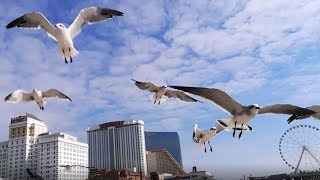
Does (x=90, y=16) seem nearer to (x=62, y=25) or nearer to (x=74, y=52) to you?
(x=62, y=25)

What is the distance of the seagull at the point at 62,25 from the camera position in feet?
68.1

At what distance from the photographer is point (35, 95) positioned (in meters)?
23.9

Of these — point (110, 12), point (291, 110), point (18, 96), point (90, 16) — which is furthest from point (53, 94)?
point (291, 110)

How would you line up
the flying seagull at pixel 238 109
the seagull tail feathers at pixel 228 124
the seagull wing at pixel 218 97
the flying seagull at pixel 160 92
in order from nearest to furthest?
the seagull wing at pixel 218 97
the flying seagull at pixel 238 109
the seagull tail feathers at pixel 228 124
the flying seagull at pixel 160 92

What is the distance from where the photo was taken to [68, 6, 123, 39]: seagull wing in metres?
20.8

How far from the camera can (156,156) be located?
200 metres

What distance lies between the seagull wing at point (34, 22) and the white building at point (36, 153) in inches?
5156

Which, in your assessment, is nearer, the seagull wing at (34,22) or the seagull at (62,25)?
the seagull wing at (34,22)

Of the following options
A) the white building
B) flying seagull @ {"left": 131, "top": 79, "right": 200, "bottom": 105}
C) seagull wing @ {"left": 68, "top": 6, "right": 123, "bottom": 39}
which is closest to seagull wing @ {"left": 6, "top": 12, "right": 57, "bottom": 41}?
seagull wing @ {"left": 68, "top": 6, "right": 123, "bottom": 39}

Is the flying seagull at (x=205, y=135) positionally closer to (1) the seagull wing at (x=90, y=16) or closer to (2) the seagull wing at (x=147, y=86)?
(2) the seagull wing at (x=147, y=86)

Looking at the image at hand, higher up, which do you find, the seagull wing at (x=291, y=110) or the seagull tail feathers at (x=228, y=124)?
the seagull wing at (x=291, y=110)

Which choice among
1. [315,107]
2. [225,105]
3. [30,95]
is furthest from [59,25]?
[315,107]

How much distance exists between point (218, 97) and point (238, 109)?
1.13m

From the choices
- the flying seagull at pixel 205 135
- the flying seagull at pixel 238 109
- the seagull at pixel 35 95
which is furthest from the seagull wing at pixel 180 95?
the flying seagull at pixel 238 109
